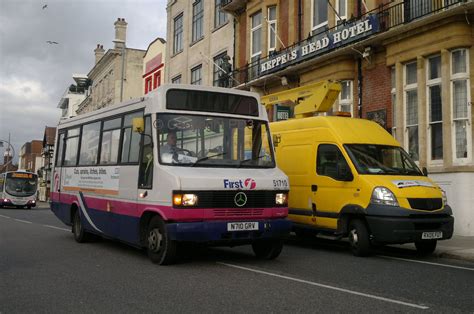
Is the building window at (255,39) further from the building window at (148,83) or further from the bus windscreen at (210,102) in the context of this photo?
the building window at (148,83)

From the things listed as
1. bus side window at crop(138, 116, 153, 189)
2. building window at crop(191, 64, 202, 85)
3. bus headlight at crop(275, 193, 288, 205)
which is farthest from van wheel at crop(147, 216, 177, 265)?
building window at crop(191, 64, 202, 85)

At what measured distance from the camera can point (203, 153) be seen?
826cm

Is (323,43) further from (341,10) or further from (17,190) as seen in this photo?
(17,190)

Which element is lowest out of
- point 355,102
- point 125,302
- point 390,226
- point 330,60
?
point 125,302

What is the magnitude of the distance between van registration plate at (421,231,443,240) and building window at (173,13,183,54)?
26.1 m

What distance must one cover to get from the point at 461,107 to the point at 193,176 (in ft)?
31.7

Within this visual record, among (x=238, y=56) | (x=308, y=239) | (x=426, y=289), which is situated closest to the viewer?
(x=426, y=289)

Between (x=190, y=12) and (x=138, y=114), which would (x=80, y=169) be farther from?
(x=190, y=12)

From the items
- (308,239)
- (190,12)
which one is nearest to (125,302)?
(308,239)

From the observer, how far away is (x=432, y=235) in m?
9.27

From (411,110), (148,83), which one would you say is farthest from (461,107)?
(148,83)

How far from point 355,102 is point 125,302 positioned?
13818mm

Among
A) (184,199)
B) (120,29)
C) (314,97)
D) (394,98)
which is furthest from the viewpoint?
(120,29)

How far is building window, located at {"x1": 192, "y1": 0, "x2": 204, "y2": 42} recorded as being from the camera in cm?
3072
